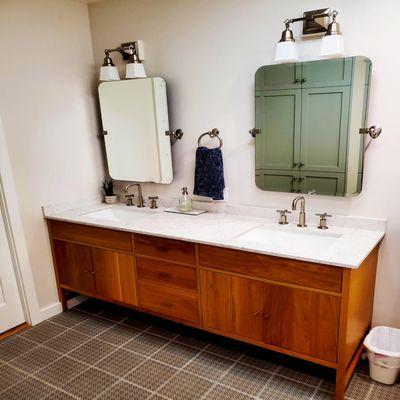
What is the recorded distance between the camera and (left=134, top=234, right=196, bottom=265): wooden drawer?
2.09 meters

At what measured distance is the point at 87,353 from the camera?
2285 mm

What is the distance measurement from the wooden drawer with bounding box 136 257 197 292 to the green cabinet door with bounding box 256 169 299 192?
0.71 metres

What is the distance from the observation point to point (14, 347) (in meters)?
2.39

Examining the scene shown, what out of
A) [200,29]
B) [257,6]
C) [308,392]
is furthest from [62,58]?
[308,392]

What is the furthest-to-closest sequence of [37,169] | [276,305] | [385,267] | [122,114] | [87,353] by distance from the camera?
[122,114]
[37,169]
[87,353]
[385,267]
[276,305]

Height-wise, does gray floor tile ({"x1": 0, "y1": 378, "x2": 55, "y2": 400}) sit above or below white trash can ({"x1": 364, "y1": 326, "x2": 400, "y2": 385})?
below

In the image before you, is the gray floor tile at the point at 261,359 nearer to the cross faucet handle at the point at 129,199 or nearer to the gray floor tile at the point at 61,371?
the gray floor tile at the point at 61,371

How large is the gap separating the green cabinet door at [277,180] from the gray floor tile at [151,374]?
4.04ft

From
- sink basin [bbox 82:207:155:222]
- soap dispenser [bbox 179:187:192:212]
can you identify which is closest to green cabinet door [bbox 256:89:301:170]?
soap dispenser [bbox 179:187:192:212]

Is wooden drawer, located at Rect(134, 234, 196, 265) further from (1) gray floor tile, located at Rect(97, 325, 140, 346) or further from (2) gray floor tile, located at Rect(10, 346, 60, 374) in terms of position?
(2) gray floor tile, located at Rect(10, 346, 60, 374)

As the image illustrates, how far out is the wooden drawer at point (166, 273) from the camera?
2123mm

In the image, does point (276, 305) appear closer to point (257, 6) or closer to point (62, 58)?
point (257, 6)

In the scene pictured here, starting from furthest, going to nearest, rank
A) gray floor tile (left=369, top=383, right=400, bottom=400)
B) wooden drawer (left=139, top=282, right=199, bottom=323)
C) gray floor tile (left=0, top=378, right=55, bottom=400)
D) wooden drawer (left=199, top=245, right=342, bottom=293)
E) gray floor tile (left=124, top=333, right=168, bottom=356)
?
gray floor tile (left=124, top=333, right=168, bottom=356)
wooden drawer (left=139, top=282, right=199, bottom=323)
gray floor tile (left=0, top=378, right=55, bottom=400)
gray floor tile (left=369, top=383, right=400, bottom=400)
wooden drawer (left=199, top=245, right=342, bottom=293)

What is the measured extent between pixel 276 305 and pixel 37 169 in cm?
185
